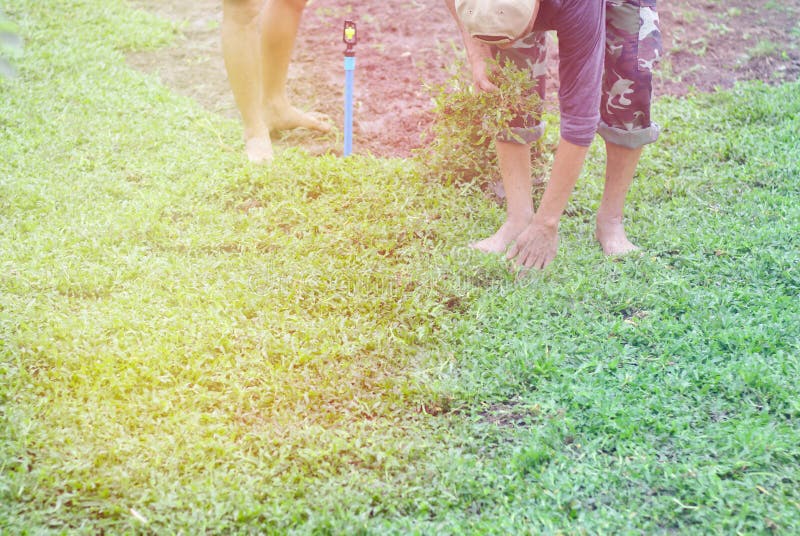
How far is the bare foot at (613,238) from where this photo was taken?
11.0 feet

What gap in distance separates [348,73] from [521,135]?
113 centimetres

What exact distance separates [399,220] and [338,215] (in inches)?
11.8

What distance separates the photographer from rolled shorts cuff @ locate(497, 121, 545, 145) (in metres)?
3.30

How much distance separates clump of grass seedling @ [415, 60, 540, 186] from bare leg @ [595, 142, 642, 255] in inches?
16.5

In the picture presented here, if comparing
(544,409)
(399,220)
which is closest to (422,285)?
(399,220)

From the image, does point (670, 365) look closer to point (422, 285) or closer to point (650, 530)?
point (650, 530)

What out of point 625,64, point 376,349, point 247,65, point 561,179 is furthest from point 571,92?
point 247,65

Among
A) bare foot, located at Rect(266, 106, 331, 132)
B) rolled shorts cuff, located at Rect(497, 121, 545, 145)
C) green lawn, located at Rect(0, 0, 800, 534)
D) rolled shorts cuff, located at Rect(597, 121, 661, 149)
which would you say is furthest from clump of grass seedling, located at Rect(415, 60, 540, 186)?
bare foot, located at Rect(266, 106, 331, 132)

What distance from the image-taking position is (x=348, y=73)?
4012mm

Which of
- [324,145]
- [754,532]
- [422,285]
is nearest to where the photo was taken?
[754,532]

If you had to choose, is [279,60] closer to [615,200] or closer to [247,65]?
[247,65]

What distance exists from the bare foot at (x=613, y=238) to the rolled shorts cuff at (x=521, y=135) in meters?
0.49

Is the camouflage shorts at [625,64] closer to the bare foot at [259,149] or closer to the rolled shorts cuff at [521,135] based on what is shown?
the rolled shorts cuff at [521,135]

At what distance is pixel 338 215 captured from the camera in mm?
3621
